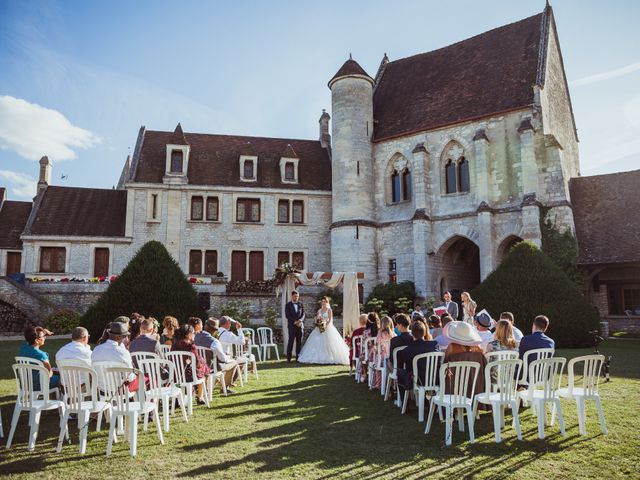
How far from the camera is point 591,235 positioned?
21.4 m

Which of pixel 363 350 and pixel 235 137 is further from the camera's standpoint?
pixel 235 137

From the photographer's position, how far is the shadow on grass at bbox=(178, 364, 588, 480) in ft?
15.8

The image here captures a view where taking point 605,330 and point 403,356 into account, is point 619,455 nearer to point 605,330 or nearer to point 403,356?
point 403,356

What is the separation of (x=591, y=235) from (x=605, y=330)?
4.36 metres

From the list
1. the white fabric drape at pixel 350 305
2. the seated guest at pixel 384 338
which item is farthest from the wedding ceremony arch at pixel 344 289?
the seated guest at pixel 384 338

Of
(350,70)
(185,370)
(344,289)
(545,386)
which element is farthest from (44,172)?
(545,386)

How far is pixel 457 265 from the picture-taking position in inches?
1035

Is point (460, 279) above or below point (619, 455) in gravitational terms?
above

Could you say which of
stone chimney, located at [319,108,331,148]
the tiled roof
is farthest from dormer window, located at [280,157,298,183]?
the tiled roof

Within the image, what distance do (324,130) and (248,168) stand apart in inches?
258

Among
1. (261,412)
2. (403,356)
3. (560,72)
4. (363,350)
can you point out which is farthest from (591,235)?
(261,412)

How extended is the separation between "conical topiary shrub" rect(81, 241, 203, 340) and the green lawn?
7.98m

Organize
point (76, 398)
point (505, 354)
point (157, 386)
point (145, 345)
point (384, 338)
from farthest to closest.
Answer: point (384, 338)
point (145, 345)
point (505, 354)
point (157, 386)
point (76, 398)

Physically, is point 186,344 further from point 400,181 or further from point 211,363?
point 400,181
